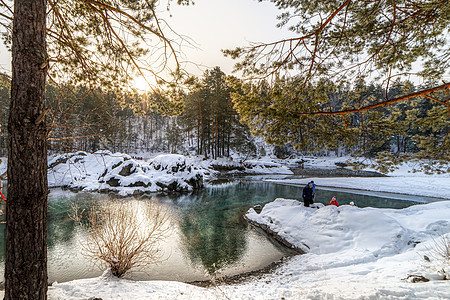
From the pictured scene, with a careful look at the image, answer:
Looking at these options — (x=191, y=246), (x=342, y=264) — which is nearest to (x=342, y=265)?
(x=342, y=264)

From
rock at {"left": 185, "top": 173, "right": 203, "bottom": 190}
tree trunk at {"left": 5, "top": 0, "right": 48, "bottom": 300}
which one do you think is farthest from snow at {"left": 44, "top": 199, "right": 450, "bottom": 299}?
rock at {"left": 185, "top": 173, "right": 203, "bottom": 190}

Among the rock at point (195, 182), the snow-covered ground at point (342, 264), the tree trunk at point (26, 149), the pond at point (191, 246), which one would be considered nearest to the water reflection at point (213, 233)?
the pond at point (191, 246)

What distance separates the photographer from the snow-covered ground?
3.58 metres

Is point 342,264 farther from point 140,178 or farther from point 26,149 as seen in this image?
point 140,178

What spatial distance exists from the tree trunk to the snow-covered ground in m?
2.07

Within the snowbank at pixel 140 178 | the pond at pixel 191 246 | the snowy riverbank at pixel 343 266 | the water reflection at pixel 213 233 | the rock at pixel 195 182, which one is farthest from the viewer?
the rock at pixel 195 182

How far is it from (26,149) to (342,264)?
731 cm

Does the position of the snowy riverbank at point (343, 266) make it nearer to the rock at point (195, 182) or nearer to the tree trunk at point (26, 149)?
the tree trunk at point (26, 149)

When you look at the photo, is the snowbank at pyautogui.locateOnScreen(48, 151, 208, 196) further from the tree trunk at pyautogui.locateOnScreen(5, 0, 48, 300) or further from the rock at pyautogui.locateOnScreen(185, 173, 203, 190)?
the tree trunk at pyautogui.locateOnScreen(5, 0, 48, 300)

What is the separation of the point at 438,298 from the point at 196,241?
290 inches

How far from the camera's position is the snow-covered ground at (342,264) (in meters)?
3.58

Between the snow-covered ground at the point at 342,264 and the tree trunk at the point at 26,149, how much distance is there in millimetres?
2074

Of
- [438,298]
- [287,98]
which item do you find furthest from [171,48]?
[438,298]

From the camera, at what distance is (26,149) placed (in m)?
2.07
